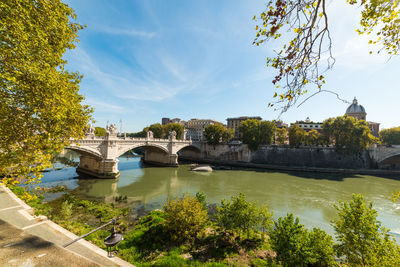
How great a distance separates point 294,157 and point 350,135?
11711mm

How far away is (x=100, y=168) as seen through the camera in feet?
79.5

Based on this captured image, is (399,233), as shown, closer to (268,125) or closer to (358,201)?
(358,201)

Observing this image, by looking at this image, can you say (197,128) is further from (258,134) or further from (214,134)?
(258,134)

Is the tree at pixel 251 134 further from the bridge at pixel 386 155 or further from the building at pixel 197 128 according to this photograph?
the building at pixel 197 128

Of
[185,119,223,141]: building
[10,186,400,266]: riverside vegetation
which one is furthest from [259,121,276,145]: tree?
[185,119,223,141]: building

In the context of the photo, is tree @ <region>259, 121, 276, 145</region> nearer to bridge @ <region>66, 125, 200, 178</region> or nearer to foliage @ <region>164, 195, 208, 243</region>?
bridge @ <region>66, 125, 200, 178</region>

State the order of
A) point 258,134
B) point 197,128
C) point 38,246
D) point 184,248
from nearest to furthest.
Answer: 1. point 38,246
2. point 184,248
3. point 258,134
4. point 197,128

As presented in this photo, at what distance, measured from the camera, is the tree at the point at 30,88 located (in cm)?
455

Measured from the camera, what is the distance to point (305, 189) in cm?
2209

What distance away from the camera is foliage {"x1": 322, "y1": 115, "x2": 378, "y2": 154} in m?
33.8

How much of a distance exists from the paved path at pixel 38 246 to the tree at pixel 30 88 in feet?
6.60

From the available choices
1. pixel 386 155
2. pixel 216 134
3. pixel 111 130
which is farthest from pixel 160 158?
pixel 386 155

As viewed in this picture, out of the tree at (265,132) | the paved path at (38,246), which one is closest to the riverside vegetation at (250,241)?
the paved path at (38,246)

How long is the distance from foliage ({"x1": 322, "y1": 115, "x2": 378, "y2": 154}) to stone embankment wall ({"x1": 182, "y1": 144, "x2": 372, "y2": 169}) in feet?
9.44
